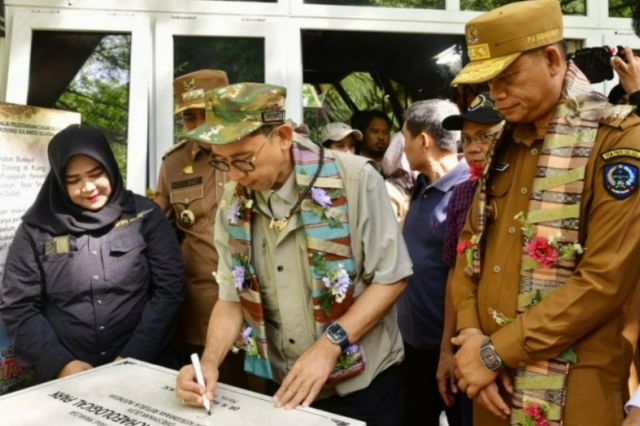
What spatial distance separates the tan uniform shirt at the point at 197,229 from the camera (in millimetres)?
2555

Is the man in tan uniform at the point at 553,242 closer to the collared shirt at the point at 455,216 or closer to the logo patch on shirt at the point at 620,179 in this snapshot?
the logo patch on shirt at the point at 620,179

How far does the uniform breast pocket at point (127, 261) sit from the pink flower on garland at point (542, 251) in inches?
59.4

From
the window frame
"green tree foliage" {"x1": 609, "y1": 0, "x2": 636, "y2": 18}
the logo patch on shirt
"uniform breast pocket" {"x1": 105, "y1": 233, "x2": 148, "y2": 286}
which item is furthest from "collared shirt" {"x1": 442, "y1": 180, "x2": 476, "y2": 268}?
"green tree foliage" {"x1": 609, "y1": 0, "x2": 636, "y2": 18}

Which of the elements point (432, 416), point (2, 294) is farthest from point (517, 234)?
point (2, 294)

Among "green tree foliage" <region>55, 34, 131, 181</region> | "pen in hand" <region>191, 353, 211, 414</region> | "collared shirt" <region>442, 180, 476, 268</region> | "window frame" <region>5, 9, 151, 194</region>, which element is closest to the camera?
"pen in hand" <region>191, 353, 211, 414</region>

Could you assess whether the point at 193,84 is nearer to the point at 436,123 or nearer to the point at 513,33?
the point at 436,123

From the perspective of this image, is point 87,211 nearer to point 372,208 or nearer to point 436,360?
point 372,208

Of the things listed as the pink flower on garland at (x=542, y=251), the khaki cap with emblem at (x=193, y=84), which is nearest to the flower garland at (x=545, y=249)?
the pink flower on garland at (x=542, y=251)

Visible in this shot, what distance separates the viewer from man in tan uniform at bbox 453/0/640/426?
130 cm

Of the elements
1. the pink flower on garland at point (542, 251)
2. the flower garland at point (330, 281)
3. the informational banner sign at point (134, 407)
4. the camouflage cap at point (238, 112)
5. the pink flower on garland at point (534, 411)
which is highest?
the camouflage cap at point (238, 112)

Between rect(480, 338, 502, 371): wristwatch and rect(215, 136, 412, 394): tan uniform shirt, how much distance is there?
30cm

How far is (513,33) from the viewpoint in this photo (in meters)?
1.39

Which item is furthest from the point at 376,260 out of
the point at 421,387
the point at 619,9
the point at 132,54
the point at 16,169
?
the point at 619,9

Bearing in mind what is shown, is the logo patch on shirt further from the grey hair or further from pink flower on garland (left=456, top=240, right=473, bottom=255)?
the grey hair
